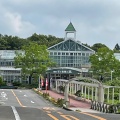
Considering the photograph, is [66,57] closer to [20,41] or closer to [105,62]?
[105,62]

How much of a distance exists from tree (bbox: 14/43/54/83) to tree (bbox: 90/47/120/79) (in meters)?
11.7

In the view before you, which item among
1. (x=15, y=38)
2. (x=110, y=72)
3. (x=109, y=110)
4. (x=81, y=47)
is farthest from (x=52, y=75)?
(x=109, y=110)

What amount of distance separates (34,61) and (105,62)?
1650 cm

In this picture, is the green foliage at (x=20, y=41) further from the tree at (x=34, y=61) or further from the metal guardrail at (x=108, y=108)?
the metal guardrail at (x=108, y=108)

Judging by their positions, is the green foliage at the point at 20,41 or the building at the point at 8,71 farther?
the green foliage at the point at 20,41

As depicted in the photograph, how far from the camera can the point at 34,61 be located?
78.4 meters

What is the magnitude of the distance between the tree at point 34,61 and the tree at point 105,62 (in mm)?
11746

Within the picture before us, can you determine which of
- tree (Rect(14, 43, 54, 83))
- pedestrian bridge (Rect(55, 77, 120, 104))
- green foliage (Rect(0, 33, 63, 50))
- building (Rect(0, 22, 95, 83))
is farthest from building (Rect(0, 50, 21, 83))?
pedestrian bridge (Rect(55, 77, 120, 104))

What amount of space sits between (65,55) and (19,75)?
11.7 m

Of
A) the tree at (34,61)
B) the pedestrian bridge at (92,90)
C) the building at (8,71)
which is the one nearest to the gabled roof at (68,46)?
the tree at (34,61)

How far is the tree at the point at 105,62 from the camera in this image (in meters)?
69.3

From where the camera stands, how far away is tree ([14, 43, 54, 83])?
77125mm

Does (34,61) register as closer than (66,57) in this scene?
Yes

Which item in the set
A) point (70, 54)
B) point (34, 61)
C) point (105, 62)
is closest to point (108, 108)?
point (105, 62)
